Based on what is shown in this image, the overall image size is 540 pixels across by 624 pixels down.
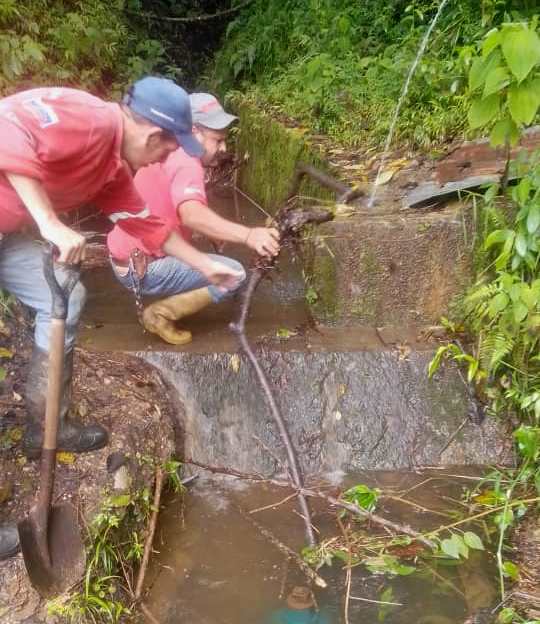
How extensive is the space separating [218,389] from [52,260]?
5.16 feet

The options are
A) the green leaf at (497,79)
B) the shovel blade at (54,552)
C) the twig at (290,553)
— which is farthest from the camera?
the green leaf at (497,79)

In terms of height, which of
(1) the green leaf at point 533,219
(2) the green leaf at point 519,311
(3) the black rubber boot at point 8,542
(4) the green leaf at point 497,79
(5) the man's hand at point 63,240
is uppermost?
(4) the green leaf at point 497,79

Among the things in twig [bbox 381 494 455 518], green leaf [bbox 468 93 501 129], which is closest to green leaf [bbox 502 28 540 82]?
green leaf [bbox 468 93 501 129]

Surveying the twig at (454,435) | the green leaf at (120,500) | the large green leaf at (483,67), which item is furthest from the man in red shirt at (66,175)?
the twig at (454,435)

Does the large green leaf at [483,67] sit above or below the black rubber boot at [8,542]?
above

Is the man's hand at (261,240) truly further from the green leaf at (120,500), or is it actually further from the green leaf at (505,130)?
the green leaf at (120,500)

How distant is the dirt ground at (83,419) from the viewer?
9.20 feet

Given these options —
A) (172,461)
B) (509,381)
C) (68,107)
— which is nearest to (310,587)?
(172,461)

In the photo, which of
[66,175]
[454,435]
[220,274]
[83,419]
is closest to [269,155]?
[220,274]

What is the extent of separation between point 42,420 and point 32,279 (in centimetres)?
65

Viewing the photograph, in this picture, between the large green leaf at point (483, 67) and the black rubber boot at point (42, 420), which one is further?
the large green leaf at point (483, 67)

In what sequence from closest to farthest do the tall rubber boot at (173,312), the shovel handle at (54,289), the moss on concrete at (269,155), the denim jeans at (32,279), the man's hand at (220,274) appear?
the shovel handle at (54,289) → the denim jeans at (32,279) → the man's hand at (220,274) → the tall rubber boot at (173,312) → the moss on concrete at (269,155)

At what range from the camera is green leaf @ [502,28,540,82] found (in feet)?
10.2

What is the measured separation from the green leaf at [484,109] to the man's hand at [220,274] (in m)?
1.47
